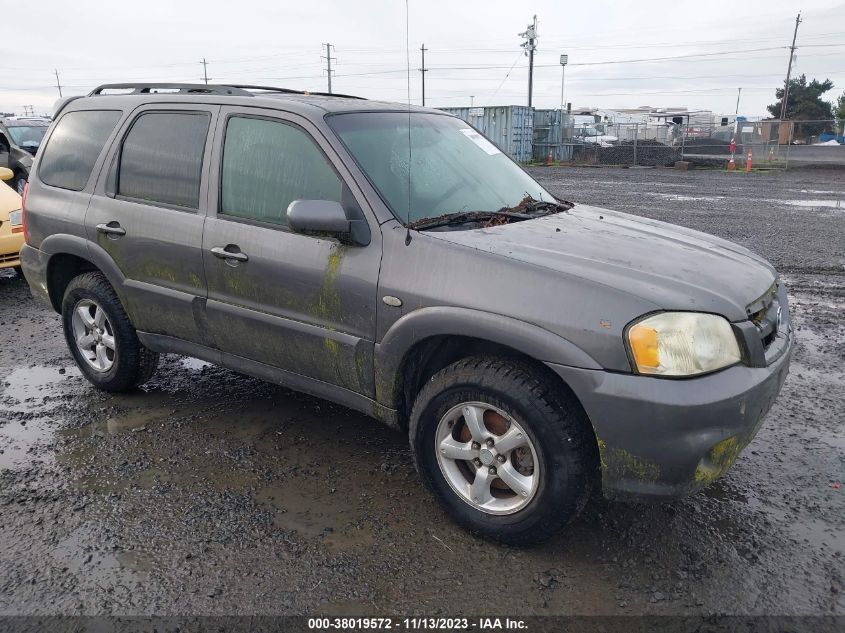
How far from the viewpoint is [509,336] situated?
2.62 meters

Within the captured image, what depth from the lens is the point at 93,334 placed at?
4.45 m

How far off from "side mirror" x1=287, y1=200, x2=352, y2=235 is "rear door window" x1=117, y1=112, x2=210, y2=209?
0.99 meters

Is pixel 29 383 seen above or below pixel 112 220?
below

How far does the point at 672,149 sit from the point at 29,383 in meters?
28.6

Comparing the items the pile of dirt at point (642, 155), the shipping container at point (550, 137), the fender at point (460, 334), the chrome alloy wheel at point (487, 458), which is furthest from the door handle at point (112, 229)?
the shipping container at point (550, 137)

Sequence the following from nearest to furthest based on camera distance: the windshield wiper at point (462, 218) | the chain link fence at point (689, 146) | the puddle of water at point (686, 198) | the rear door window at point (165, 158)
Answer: the windshield wiper at point (462, 218), the rear door window at point (165, 158), the puddle of water at point (686, 198), the chain link fence at point (689, 146)

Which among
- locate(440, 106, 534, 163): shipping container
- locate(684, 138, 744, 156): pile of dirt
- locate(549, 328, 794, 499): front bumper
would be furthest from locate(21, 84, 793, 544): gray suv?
locate(684, 138, 744, 156): pile of dirt

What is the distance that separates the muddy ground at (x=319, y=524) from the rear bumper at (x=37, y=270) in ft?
2.10

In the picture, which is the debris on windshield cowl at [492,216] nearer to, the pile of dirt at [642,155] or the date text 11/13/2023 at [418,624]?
the date text 11/13/2023 at [418,624]

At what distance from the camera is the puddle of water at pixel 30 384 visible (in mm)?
4410

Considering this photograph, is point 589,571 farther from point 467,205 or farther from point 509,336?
point 467,205

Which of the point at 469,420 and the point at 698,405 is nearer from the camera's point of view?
the point at 698,405

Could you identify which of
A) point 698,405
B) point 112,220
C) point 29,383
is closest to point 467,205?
point 698,405

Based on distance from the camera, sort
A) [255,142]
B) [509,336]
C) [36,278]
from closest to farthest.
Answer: [509,336], [255,142], [36,278]
